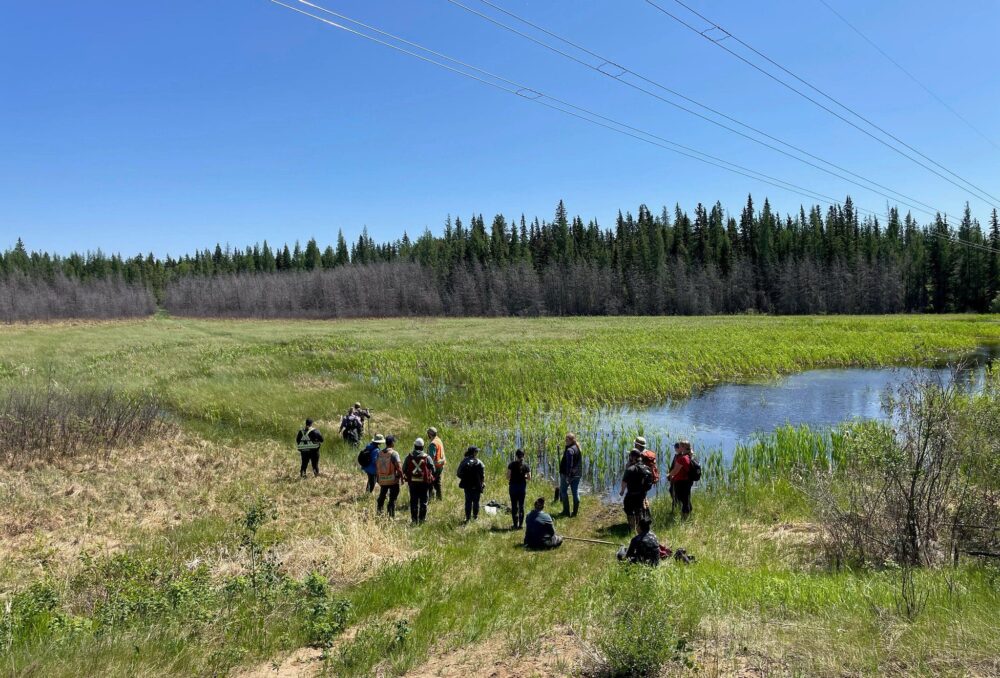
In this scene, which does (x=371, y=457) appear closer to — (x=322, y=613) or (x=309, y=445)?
(x=309, y=445)

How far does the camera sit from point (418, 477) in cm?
1273

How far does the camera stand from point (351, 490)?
15242 millimetres

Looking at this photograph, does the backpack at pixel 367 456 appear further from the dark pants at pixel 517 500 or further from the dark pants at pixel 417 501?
the dark pants at pixel 517 500

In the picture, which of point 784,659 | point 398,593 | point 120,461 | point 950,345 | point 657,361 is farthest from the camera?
point 950,345

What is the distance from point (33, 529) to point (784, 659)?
45.3ft

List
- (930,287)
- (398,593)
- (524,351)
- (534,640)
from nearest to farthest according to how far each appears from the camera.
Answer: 1. (534,640)
2. (398,593)
3. (524,351)
4. (930,287)

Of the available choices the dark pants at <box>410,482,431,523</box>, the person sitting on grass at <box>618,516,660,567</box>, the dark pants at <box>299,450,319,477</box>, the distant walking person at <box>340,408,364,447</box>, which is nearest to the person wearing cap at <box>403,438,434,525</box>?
the dark pants at <box>410,482,431,523</box>

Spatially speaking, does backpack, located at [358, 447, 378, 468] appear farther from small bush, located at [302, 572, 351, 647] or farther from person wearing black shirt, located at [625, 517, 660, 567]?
person wearing black shirt, located at [625, 517, 660, 567]

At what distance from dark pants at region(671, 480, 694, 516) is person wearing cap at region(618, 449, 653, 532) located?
1.22m

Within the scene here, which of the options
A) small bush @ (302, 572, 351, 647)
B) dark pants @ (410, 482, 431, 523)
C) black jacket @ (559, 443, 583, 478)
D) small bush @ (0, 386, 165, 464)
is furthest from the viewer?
small bush @ (0, 386, 165, 464)

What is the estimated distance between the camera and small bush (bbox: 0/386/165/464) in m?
16.0

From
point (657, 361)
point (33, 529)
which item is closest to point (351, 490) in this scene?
point (33, 529)

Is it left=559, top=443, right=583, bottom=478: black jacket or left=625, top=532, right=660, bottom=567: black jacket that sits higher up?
left=559, top=443, right=583, bottom=478: black jacket

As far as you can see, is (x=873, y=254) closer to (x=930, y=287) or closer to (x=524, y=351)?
(x=930, y=287)
